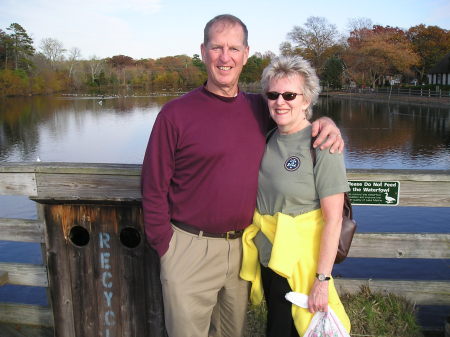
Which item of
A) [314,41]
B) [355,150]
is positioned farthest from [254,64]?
[355,150]

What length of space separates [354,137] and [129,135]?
1350 centimetres

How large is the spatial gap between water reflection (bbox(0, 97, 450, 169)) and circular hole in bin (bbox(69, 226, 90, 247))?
1481 cm

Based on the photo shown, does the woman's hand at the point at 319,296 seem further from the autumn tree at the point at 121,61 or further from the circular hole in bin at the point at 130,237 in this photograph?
the autumn tree at the point at 121,61

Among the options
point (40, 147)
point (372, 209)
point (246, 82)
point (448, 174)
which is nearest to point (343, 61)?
point (246, 82)

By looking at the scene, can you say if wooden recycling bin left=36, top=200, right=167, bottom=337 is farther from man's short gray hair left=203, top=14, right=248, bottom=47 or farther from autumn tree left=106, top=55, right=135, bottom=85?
autumn tree left=106, top=55, right=135, bottom=85

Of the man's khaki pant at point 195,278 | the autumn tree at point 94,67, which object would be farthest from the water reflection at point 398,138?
the autumn tree at point 94,67

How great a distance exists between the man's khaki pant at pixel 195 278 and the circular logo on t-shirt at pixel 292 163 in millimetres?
585

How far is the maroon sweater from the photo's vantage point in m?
2.19

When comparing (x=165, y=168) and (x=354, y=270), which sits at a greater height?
(x=165, y=168)

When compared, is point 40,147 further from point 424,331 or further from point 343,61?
point 343,61

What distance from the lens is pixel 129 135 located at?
2570cm

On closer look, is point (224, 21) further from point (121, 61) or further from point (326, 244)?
point (121, 61)

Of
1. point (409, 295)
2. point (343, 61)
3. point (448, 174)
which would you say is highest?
point (343, 61)

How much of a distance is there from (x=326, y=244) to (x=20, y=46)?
86183 millimetres
